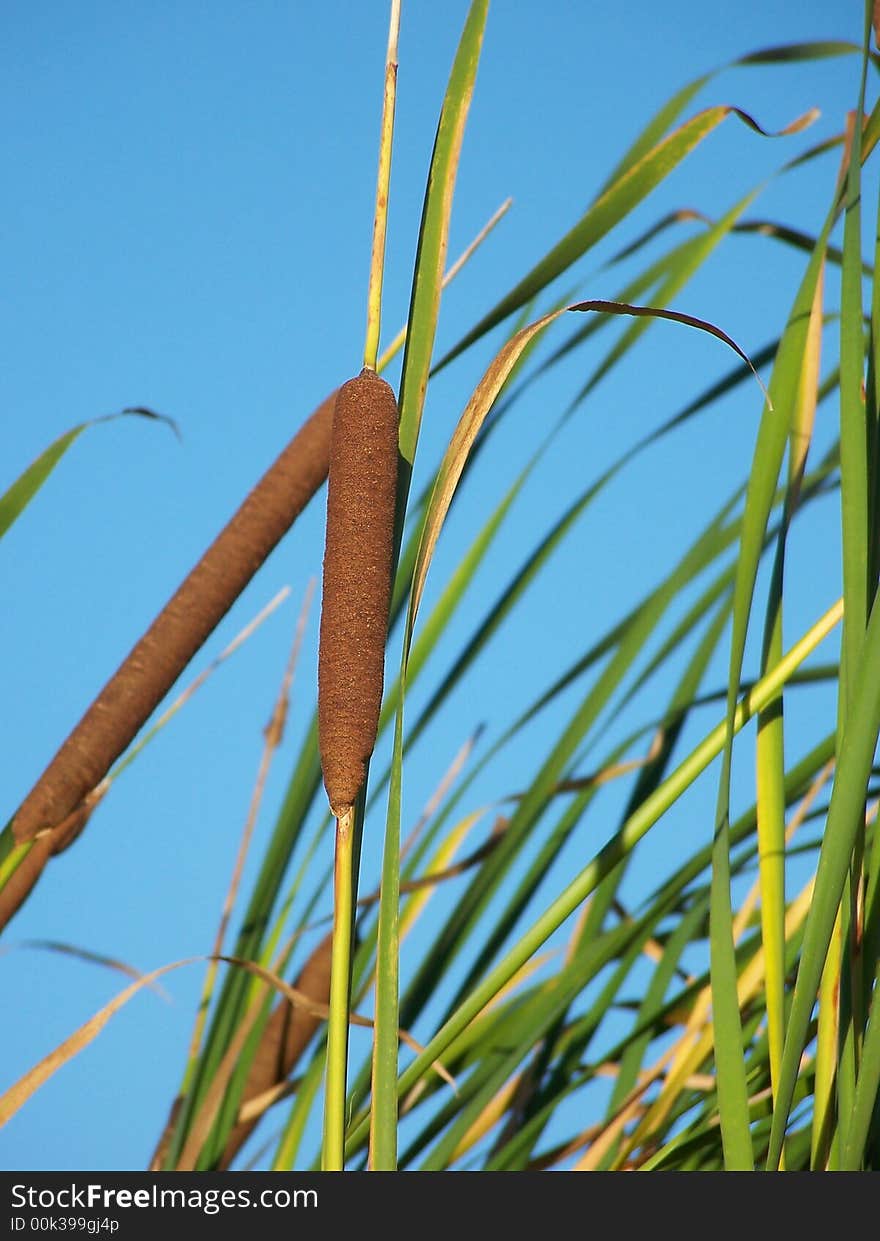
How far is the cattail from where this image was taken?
80cm

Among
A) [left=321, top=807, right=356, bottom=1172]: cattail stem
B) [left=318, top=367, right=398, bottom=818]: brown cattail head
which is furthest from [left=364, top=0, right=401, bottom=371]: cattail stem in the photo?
[left=321, top=807, right=356, bottom=1172]: cattail stem

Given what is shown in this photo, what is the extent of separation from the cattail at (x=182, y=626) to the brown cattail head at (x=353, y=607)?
0.98 ft

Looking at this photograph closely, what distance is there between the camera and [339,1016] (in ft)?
1.59

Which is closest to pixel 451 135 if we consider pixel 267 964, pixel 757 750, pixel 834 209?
pixel 834 209

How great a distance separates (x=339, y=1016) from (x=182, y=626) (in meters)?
0.38

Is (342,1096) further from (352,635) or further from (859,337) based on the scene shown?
(859,337)

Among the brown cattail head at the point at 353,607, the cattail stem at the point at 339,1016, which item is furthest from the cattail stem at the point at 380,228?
the cattail stem at the point at 339,1016

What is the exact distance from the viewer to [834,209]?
2.27 feet

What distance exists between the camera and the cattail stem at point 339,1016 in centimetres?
47

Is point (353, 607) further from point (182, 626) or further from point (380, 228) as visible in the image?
point (182, 626)

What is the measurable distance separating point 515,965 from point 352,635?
0.53ft

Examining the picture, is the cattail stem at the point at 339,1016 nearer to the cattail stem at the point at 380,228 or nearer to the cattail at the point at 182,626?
the cattail stem at the point at 380,228

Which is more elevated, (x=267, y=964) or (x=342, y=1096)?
(x=267, y=964)
